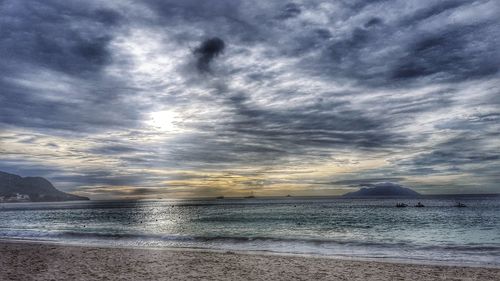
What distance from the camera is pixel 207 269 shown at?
61.5ft

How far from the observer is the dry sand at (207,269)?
16672 millimetres

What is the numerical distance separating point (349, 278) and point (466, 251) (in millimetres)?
18089

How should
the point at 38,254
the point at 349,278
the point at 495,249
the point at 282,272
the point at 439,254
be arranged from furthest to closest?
the point at 495,249 < the point at 439,254 < the point at 38,254 < the point at 282,272 < the point at 349,278

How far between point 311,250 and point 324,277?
1301 centimetres

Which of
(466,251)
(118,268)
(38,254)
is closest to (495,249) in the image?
(466,251)

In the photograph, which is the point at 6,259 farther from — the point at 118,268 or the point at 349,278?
the point at 349,278

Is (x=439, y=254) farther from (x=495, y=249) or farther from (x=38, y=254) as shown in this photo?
(x=38, y=254)

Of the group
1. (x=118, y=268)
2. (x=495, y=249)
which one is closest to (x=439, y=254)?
(x=495, y=249)

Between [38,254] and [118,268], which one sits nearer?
[118,268]

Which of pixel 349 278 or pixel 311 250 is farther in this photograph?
pixel 311 250

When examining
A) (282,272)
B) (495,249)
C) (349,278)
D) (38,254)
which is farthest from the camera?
(495,249)

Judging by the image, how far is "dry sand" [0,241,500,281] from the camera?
16672mm

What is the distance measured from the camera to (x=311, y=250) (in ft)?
95.8

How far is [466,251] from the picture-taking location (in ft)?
92.8
